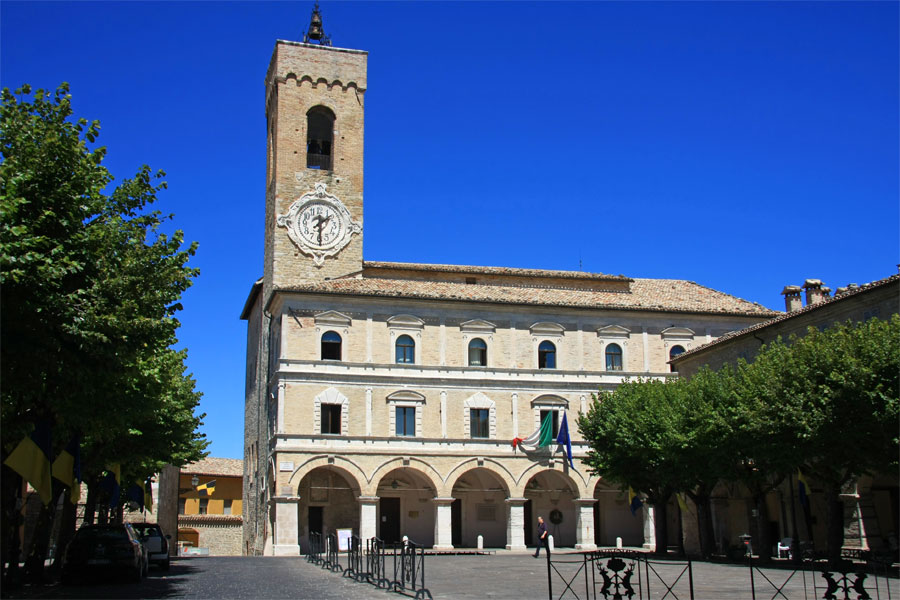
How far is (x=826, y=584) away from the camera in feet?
70.6

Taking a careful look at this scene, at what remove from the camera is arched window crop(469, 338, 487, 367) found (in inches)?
1742

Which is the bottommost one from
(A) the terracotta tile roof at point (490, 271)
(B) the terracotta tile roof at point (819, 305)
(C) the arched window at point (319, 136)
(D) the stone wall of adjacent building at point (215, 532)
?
(D) the stone wall of adjacent building at point (215, 532)

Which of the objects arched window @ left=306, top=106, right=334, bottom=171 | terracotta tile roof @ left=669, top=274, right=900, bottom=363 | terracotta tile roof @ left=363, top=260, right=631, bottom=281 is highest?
arched window @ left=306, top=106, right=334, bottom=171

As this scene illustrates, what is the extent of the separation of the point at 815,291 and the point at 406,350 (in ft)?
61.9

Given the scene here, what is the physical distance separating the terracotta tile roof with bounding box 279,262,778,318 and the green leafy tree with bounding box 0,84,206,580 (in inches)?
904

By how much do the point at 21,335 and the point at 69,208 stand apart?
2487mm

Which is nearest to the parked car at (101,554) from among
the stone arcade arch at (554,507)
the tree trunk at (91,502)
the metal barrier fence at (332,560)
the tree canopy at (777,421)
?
the metal barrier fence at (332,560)

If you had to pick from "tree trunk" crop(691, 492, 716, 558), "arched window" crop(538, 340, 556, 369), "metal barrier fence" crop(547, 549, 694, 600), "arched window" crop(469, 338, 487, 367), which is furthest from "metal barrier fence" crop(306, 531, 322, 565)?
"arched window" crop(538, 340, 556, 369)

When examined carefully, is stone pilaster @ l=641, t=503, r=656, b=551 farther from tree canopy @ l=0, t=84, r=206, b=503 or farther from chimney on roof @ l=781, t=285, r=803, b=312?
tree canopy @ l=0, t=84, r=206, b=503

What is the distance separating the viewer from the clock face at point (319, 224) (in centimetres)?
4766

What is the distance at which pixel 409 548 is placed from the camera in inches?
756

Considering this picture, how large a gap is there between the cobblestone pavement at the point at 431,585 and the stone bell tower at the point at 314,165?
20117 mm

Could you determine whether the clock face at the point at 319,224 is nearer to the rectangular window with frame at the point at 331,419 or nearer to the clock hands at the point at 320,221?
the clock hands at the point at 320,221

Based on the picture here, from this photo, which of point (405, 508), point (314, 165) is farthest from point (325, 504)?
point (314, 165)
